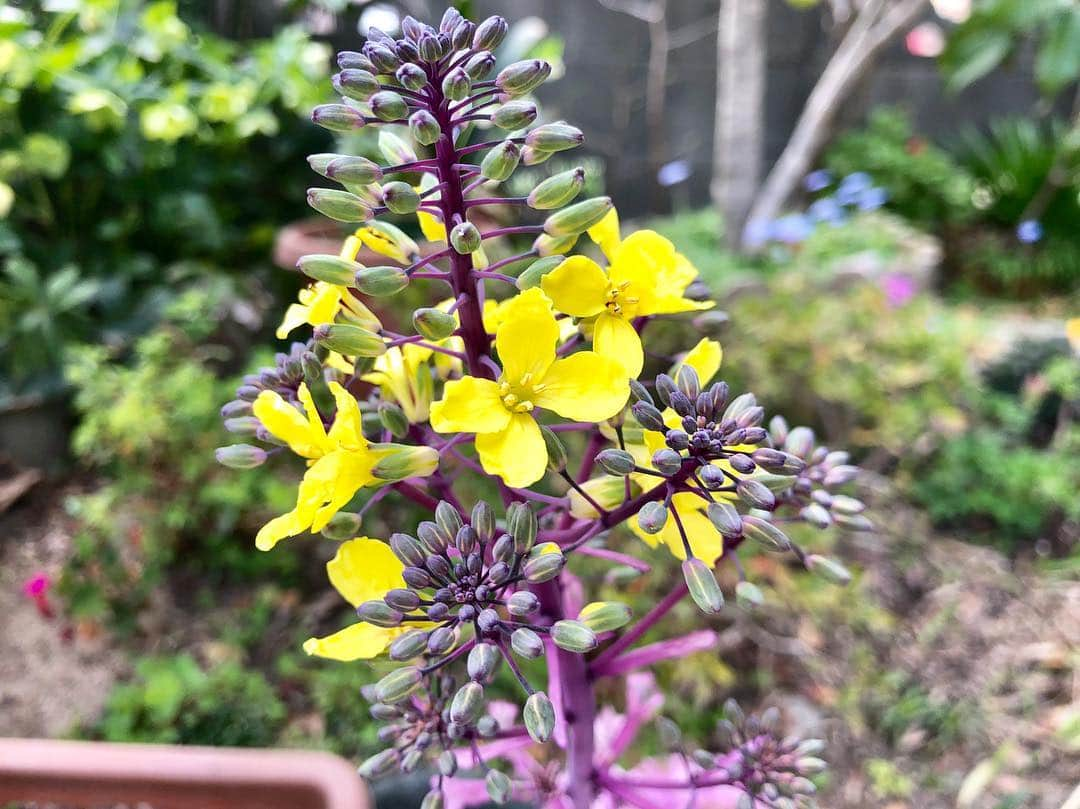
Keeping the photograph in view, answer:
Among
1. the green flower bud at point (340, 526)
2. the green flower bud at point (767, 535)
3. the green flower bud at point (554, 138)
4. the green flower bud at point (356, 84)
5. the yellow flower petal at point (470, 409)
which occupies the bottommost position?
the green flower bud at point (340, 526)

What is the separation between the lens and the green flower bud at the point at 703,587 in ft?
1.34

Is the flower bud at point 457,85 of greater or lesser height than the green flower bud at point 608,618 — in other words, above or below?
above

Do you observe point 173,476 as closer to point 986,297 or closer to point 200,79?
point 200,79

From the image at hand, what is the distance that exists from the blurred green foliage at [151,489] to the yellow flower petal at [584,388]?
1.06m

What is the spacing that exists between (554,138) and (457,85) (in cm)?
6

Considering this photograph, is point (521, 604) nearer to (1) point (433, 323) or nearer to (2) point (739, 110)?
(1) point (433, 323)

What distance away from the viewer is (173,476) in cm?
147

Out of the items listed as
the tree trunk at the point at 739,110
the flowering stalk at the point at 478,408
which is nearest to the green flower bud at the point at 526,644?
the flowering stalk at the point at 478,408

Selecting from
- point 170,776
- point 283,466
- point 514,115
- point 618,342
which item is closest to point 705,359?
point 618,342

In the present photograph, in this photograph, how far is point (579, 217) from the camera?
419mm

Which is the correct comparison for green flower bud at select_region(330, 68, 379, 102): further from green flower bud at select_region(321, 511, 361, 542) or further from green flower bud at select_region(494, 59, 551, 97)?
green flower bud at select_region(321, 511, 361, 542)

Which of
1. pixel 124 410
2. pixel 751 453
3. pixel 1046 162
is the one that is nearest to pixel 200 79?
pixel 124 410

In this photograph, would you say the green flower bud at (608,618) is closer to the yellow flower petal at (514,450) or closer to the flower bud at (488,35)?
the yellow flower petal at (514,450)

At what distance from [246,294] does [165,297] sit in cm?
21
